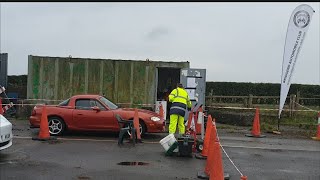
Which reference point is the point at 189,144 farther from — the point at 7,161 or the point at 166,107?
the point at 166,107

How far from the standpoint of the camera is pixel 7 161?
866cm

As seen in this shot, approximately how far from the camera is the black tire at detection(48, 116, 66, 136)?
511 inches

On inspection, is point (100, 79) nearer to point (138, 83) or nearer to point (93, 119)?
point (138, 83)

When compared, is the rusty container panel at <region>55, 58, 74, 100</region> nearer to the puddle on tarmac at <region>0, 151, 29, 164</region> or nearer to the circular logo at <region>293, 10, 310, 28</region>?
the puddle on tarmac at <region>0, 151, 29, 164</region>

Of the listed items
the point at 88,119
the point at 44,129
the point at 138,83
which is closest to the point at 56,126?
the point at 44,129

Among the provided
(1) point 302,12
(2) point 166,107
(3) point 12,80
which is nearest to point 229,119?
(2) point 166,107

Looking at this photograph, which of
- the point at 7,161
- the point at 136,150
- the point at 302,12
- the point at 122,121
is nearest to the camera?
the point at 7,161

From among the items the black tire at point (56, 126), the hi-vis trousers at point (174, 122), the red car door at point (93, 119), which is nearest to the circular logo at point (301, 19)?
the hi-vis trousers at point (174, 122)

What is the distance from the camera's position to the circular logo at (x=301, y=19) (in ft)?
50.4

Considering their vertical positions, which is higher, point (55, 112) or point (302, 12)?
point (302, 12)

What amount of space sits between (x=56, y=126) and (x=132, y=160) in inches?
175

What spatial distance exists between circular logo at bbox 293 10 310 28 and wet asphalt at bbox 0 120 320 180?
4.52 meters

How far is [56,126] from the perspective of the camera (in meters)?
13.0

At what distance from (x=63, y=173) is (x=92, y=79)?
11.4 meters
